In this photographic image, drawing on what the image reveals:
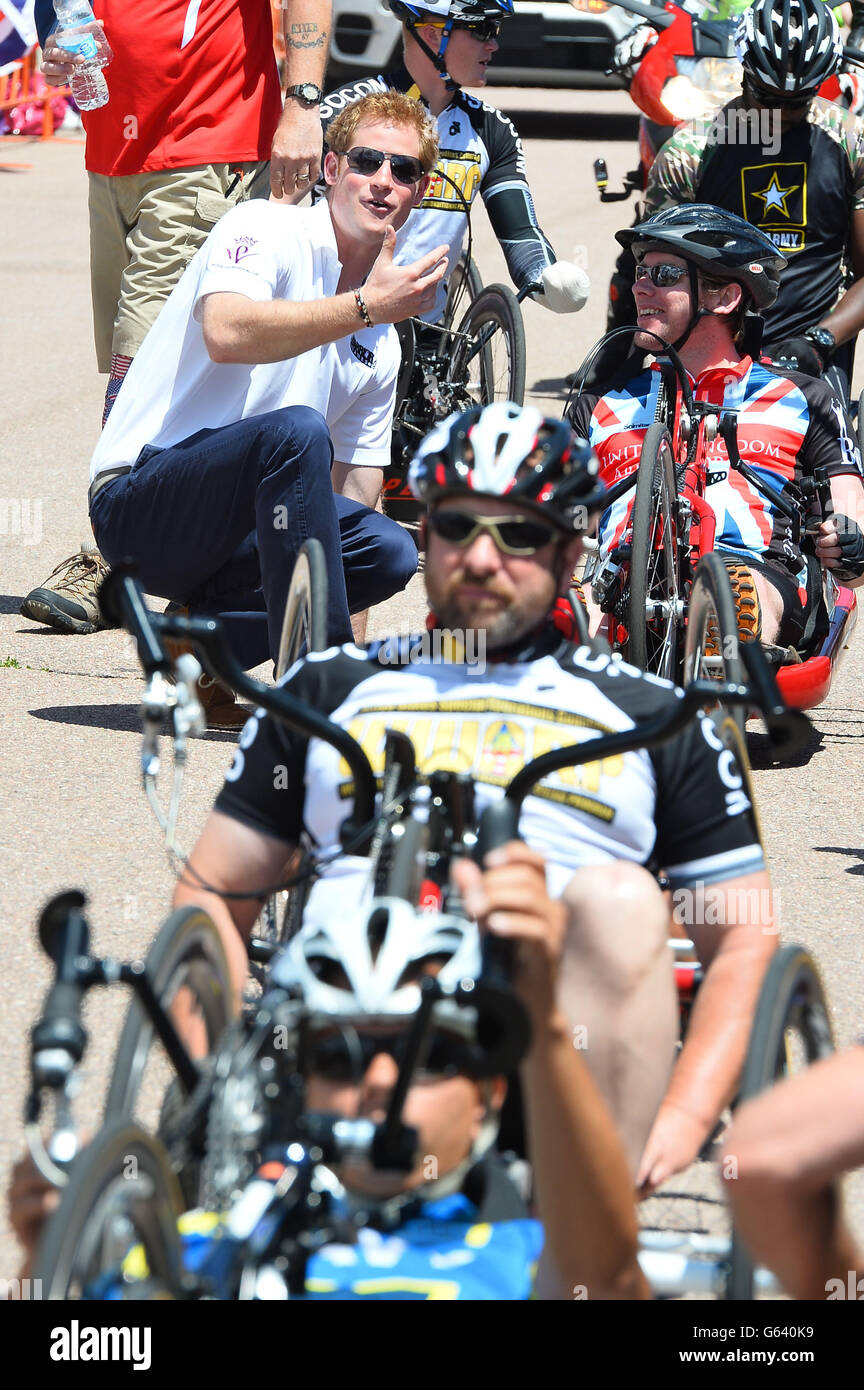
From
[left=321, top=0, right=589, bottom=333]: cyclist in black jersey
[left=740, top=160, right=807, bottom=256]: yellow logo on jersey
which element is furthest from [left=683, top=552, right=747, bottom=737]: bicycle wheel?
[left=321, top=0, right=589, bottom=333]: cyclist in black jersey

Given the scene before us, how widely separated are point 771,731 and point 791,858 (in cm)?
275

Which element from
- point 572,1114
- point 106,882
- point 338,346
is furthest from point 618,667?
point 338,346

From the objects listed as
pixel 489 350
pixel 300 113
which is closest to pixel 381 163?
pixel 300 113

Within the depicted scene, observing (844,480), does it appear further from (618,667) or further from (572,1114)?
(572,1114)

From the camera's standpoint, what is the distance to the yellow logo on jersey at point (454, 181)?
764 cm

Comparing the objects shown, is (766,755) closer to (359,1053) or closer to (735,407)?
(735,407)

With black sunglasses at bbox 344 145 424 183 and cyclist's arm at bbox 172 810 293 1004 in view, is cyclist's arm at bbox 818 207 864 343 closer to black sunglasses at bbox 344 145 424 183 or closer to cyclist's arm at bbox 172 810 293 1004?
black sunglasses at bbox 344 145 424 183

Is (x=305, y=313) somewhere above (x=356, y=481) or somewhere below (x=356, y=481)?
above

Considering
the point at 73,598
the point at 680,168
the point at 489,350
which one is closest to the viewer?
the point at 73,598

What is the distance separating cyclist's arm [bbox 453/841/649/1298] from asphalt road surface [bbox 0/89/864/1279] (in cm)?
100

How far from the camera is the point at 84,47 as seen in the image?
6.02 metres

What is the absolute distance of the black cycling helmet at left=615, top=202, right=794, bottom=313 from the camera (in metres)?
5.75

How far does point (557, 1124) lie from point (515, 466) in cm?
112

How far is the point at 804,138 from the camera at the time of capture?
690 centimetres
